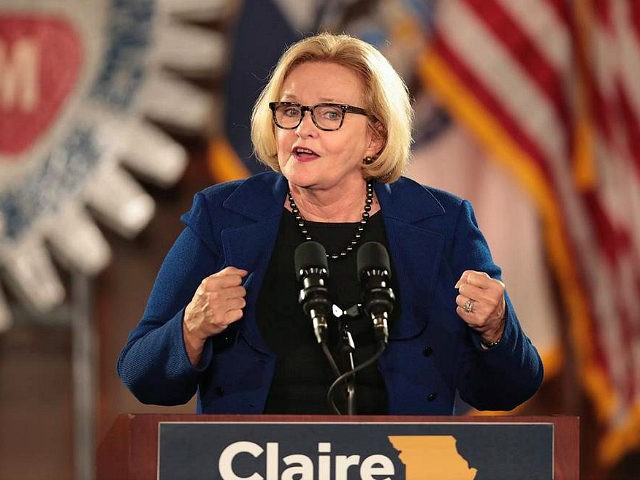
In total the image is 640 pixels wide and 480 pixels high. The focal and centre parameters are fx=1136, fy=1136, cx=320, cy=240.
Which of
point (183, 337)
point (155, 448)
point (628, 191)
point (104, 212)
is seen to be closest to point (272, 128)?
point (183, 337)

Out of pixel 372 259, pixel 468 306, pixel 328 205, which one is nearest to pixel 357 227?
pixel 328 205

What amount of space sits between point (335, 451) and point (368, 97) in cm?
81

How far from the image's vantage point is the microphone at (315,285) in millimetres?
1765

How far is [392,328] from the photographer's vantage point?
2.01 metres

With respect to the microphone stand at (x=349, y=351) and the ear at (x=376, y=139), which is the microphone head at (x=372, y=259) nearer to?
the microphone stand at (x=349, y=351)

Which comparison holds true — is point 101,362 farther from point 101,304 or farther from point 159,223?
point 159,223

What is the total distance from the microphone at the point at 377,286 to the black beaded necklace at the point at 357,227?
22cm

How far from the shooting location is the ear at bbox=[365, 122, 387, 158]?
2.17 meters

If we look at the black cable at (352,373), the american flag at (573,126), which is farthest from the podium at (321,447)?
the american flag at (573,126)

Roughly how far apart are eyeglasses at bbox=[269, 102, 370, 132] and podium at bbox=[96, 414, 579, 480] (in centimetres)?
68

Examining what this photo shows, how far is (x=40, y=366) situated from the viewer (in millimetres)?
4066

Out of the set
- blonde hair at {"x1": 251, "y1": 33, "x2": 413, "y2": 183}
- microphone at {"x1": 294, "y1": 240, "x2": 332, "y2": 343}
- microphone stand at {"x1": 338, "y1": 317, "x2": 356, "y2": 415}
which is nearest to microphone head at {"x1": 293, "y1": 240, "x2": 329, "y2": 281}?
microphone at {"x1": 294, "y1": 240, "x2": 332, "y2": 343}

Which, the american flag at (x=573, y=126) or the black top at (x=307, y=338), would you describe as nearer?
the black top at (x=307, y=338)

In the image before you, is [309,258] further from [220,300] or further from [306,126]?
[306,126]
